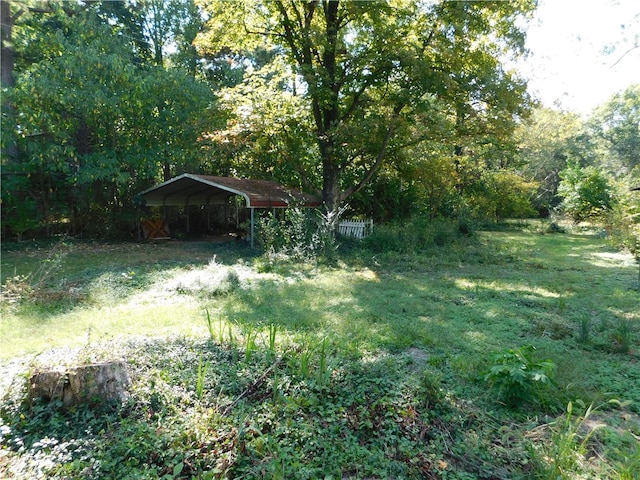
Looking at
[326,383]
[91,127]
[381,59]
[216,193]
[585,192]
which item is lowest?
[326,383]

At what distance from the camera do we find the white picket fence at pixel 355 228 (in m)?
15.0

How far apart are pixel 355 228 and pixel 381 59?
5.79 metres

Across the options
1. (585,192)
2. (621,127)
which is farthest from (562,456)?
(621,127)

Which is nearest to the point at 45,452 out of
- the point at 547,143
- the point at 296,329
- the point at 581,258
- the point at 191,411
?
the point at 191,411

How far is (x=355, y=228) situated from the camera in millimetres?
15188

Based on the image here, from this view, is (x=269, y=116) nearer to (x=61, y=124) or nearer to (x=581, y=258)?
(x=61, y=124)

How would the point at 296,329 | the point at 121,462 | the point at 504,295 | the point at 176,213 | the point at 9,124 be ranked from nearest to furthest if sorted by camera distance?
1. the point at 121,462
2. the point at 296,329
3. the point at 504,295
4. the point at 9,124
5. the point at 176,213

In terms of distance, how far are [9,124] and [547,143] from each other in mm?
32841

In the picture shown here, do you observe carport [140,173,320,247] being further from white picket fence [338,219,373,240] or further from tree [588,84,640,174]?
tree [588,84,640,174]

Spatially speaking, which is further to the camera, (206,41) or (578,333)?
(206,41)

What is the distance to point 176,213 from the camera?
59.5ft

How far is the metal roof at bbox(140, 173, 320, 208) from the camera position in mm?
13461

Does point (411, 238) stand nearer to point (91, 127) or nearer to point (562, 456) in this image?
point (562, 456)

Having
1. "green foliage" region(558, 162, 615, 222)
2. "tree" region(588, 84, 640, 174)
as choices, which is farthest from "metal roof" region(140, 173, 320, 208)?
"tree" region(588, 84, 640, 174)
